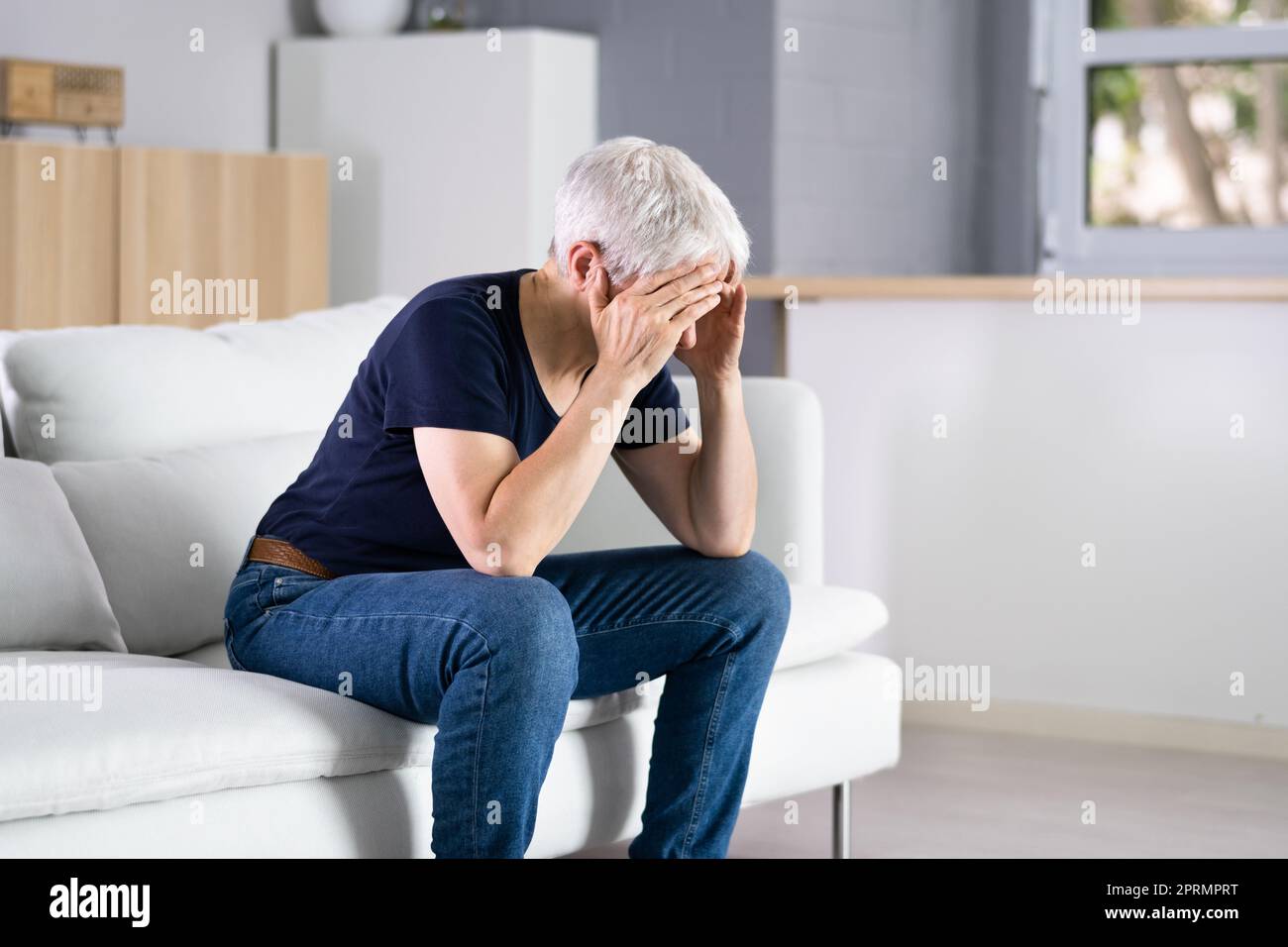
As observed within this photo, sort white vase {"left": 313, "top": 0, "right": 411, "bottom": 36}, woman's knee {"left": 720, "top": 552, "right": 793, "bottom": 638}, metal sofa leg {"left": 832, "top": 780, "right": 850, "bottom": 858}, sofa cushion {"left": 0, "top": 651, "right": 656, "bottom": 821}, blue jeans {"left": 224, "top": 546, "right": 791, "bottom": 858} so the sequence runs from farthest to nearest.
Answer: white vase {"left": 313, "top": 0, "right": 411, "bottom": 36} < metal sofa leg {"left": 832, "top": 780, "right": 850, "bottom": 858} < woman's knee {"left": 720, "top": 552, "right": 793, "bottom": 638} < blue jeans {"left": 224, "top": 546, "right": 791, "bottom": 858} < sofa cushion {"left": 0, "top": 651, "right": 656, "bottom": 821}

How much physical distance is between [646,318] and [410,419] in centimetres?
26

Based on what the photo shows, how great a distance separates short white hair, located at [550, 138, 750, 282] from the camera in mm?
1827

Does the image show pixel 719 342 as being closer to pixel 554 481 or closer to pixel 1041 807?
pixel 554 481

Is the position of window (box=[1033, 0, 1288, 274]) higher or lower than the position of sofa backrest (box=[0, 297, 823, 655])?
higher

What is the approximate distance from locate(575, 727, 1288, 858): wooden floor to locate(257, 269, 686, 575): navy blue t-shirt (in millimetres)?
887

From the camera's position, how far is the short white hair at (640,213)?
71.9 inches

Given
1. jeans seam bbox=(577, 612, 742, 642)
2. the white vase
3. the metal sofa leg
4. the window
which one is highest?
the white vase

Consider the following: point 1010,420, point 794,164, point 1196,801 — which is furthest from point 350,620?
point 794,164

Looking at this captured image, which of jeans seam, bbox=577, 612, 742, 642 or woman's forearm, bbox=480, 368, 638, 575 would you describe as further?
jeans seam, bbox=577, 612, 742, 642

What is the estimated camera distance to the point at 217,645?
226 cm

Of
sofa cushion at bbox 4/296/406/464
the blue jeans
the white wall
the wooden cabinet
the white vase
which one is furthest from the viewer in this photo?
the white vase

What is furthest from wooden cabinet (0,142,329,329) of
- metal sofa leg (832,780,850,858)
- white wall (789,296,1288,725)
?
metal sofa leg (832,780,850,858)

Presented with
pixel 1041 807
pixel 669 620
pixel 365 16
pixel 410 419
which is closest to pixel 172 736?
pixel 410 419

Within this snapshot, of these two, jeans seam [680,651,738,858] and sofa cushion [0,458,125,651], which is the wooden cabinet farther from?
jeans seam [680,651,738,858]
